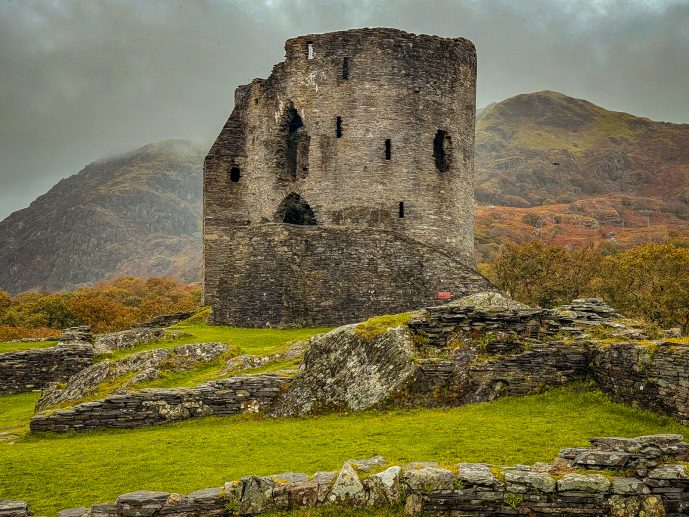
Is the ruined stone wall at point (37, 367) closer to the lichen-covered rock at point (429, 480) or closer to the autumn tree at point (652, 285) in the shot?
the lichen-covered rock at point (429, 480)

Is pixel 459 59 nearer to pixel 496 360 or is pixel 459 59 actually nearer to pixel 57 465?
pixel 496 360

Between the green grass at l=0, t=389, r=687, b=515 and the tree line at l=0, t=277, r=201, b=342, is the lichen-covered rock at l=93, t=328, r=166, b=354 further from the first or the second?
the tree line at l=0, t=277, r=201, b=342

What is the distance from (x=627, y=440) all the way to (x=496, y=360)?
585 centimetres

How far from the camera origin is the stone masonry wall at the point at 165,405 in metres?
16.7

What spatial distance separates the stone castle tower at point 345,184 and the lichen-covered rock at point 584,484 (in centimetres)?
2023

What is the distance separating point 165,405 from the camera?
17.1 metres

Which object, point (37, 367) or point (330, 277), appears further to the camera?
point (330, 277)

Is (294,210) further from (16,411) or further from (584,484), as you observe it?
(584,484)

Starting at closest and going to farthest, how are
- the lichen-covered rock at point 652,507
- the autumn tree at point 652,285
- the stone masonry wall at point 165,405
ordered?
the lichen-covered rock at point 652,507 → the stone masonry wall at point 165,405 → the autumn tree at point 652,285

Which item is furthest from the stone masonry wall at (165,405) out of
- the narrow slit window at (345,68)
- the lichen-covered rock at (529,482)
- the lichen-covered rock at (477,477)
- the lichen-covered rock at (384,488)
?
the narrow slit window at (345,68)

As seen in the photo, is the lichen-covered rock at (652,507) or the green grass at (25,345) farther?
the green grass at (25,345)

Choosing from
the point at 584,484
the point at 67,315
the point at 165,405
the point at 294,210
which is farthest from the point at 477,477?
the point at 67,315

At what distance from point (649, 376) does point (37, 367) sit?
67.6ft

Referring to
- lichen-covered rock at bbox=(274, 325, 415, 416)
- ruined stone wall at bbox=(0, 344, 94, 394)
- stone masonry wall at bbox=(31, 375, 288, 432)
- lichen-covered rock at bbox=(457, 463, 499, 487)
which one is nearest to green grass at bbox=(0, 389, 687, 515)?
stone masonry wall at bbox=(31, 375, 288, 432)
